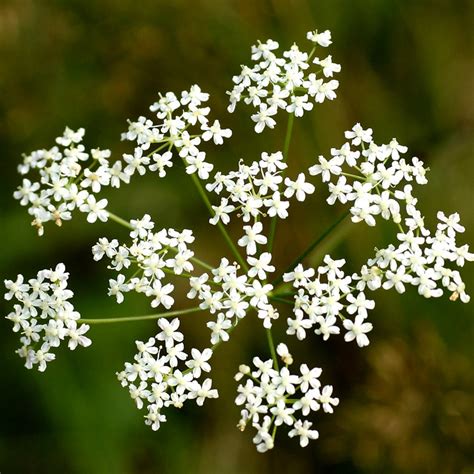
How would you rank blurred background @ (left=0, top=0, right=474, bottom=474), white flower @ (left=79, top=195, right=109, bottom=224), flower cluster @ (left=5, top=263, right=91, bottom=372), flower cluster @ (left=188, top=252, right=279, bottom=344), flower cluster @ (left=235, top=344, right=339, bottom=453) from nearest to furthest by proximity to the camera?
flower cluster @ (left=235, top=344, right=339, bottom=453) < flower cluster @ (left=188, top=252, right=279, bottom=344) < flower cluster @ (left=5, top=263, right=91, bottom=372) < white flower @ (left=79, top=195, right=109, bottom=224) < blurred background @ (left=0, top=0, right=474, bottom=474)

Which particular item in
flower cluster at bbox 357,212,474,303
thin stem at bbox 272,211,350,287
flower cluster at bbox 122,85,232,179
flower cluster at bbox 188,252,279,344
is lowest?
flower cluster at bbox 357,212,474,303

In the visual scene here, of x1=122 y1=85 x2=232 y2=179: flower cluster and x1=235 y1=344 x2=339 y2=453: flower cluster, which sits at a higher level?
x1=122 y1=85 x2=232 y2=179: flower cluster

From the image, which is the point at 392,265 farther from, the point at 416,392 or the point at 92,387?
the point at 92,387

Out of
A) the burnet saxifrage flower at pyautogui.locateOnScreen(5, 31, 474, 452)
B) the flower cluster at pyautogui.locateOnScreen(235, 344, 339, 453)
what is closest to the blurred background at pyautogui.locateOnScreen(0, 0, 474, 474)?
the burnet saxifrage flower at pyautogui.locateOnScreen(5, 31, 474, 452)

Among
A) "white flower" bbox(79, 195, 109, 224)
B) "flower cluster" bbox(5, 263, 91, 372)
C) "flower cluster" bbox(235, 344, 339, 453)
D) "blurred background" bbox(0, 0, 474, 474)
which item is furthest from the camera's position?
"blurred background" bbox(0, 0, 474, 474)

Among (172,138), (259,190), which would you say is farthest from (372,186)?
(172,138)

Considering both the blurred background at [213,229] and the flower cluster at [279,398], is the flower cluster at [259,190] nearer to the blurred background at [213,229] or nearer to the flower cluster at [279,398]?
the flower cluster at [279,398]

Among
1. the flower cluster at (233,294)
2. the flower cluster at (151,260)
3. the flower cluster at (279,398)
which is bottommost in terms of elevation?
the flower cluster at (279,398)

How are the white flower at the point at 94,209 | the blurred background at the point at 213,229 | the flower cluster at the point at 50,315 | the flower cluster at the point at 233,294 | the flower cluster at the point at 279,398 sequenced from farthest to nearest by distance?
the blurred background at the point at 213,229, the white flower at the point at 94,209, the flower cluster at the point at 50,315, the flower cluster at the point at 233,294, the flower cluster at the point at 279,398

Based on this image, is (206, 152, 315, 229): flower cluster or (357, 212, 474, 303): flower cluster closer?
(357, 212, 474, 303): flower cluster

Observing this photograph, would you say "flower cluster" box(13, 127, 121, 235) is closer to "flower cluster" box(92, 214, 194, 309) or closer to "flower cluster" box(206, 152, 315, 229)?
"flower cluster" box(92, 214, 194, 309)

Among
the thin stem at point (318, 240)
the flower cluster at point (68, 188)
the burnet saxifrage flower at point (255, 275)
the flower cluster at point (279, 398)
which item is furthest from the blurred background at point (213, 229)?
the flower cluster at point (279, 398)
